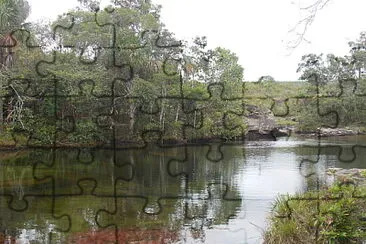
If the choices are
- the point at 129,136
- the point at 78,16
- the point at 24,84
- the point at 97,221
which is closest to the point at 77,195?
the point at 97,221

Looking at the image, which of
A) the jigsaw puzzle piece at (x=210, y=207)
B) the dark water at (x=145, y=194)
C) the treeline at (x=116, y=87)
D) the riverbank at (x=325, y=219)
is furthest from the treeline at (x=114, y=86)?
the riverbank at (x=325, y=219)

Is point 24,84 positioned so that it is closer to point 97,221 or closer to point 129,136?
point 129,136

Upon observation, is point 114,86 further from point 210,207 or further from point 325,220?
point 325,220

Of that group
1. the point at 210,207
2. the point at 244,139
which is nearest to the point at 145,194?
the point at 210,207

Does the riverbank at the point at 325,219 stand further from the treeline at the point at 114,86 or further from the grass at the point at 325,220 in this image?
the treeline at the point at 114,86

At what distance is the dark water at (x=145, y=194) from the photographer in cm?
855

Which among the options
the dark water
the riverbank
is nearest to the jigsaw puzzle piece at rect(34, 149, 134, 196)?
the dark water

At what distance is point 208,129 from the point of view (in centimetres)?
2358

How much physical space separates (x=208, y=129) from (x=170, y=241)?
15608 mm

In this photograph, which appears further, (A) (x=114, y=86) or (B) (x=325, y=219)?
(A) (x=114, y=86)

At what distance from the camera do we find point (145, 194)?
12.0 m

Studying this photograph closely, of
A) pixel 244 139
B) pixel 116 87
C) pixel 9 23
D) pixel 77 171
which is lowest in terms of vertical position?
pixel 77 171

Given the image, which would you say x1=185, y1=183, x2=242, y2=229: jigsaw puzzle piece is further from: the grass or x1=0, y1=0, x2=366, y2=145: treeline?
x1=0, y1=0, x2=366, y2=145: treeline

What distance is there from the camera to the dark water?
28.1 feet
